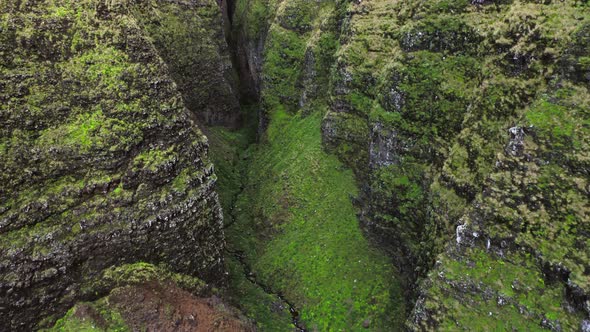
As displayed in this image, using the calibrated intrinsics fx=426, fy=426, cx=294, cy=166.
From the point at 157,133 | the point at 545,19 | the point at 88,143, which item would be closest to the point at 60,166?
the point at 88,143

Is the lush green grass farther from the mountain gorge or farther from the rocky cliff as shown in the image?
the rocky cliff

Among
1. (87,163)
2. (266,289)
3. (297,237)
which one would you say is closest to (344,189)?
(297,237)

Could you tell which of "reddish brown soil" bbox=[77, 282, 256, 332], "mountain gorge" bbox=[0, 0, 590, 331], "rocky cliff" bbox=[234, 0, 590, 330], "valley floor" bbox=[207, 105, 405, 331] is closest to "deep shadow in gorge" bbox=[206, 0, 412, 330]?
"valley floor" bbox=[207, 105, 405, 331]

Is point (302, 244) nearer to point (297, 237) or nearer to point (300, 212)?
point (297, 237)

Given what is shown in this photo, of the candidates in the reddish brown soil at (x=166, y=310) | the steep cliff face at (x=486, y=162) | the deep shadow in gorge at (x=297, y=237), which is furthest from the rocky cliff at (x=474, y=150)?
the reddish brown soil at (x=166, y=310)

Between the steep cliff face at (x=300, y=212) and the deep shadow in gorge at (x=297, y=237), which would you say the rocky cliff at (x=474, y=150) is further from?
the steep cliff face at (x=300, y=212)

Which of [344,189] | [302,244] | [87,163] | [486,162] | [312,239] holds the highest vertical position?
[87,163]
